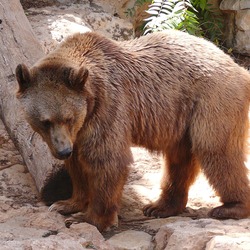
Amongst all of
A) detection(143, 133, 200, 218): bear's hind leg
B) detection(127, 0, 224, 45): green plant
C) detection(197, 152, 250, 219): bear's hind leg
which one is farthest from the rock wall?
detection(197, 152, 250, 219): bear's hind leg

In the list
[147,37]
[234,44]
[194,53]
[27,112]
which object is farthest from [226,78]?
[234,44]

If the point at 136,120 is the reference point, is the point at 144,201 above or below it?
below

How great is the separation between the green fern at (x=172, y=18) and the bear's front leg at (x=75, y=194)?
345cm

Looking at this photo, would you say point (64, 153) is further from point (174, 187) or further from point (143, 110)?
point (174, 187)

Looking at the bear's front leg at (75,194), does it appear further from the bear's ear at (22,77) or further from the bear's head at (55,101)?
the bear's ear at (22,77)

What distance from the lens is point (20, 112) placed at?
682cm

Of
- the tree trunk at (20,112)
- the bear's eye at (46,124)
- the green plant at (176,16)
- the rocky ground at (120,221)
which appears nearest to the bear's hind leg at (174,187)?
the rocky ground at (120,221)

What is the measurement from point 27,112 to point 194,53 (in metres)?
1.89

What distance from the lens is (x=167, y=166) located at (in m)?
7.02

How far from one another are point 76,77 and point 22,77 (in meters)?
0.49

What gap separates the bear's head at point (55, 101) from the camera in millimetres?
5633

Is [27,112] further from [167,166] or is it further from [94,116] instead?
[167,166]

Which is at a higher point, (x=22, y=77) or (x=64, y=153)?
(x=22, y=77)

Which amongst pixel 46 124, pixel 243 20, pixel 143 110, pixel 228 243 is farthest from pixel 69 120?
pixel 243 20
